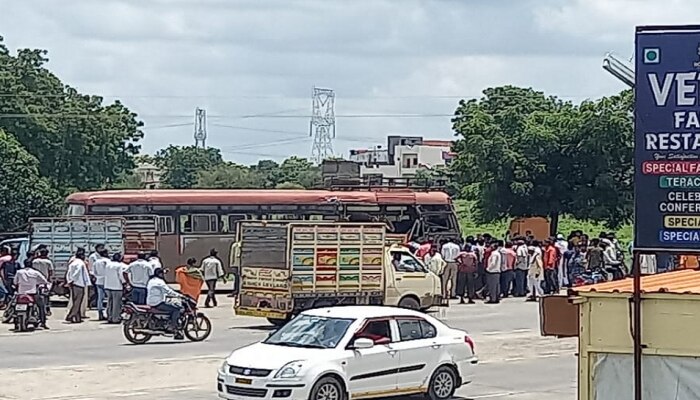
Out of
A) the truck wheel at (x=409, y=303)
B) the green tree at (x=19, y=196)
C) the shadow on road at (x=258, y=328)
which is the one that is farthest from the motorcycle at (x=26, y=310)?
the green tree at (x=19, y=196)

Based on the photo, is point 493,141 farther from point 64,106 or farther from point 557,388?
point 557,388

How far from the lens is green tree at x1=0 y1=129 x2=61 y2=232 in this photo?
49.1m

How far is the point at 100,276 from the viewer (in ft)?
96.3

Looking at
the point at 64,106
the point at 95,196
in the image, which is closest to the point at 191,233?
the point at 95,196

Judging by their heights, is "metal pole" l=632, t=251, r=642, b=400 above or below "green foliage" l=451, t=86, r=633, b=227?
below

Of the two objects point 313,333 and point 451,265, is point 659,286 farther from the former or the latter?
point 451,265

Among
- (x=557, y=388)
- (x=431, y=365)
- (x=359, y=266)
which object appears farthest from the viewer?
(x=359, y=266)

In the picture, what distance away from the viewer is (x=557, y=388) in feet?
65.9

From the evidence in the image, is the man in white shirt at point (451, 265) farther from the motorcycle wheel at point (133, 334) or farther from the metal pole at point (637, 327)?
the metal pole at point (637, 327)

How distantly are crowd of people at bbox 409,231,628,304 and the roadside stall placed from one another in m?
24.3

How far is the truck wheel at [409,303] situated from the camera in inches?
1106

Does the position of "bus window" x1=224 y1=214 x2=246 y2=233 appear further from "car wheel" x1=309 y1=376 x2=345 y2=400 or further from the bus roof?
"car wheel" x1=309 y1=376 x2=345 y2=400

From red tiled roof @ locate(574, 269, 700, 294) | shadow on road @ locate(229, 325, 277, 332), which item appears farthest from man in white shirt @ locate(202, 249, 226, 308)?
red tiled roof @ locate(574, 269, 700, 294)

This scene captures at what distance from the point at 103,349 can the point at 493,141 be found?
27090 mm
